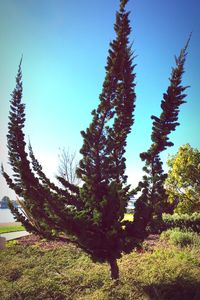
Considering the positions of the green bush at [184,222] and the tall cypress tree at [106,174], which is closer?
the tall cypress tree at [106,174]

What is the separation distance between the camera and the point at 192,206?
69.7 feet

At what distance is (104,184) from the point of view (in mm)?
8375

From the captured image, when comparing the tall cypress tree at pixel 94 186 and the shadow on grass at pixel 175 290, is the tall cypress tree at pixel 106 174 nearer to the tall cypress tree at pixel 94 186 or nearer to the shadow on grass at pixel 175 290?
the tall cypress tree at pixel 94 186

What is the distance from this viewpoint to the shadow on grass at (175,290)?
696 centimetres

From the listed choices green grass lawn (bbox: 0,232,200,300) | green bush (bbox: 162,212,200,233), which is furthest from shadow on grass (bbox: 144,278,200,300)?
green bush (bbox: 162,212,200,233)

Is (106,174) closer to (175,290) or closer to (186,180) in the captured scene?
(175,290)

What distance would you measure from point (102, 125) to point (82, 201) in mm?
2646

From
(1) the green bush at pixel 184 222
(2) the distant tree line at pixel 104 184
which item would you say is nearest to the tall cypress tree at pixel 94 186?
(2) the distant tree line at pixel 104 184

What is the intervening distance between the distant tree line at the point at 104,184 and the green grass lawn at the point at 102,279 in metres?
0.85

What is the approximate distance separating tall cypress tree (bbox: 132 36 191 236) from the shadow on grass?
1529 millimetres

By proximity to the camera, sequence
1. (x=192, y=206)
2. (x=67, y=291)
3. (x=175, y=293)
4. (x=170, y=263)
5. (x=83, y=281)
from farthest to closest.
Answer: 1. (x=192, y=206)
2. (x=170, y=263)
3. (x=83, y=281)
4. (x=67, y=291)
5. (x=175, y=293)

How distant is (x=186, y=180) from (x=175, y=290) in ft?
50.8

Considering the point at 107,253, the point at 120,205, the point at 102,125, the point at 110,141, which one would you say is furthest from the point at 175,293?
the point at 102,125

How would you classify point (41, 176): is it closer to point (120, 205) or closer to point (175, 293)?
point (120, 205)
